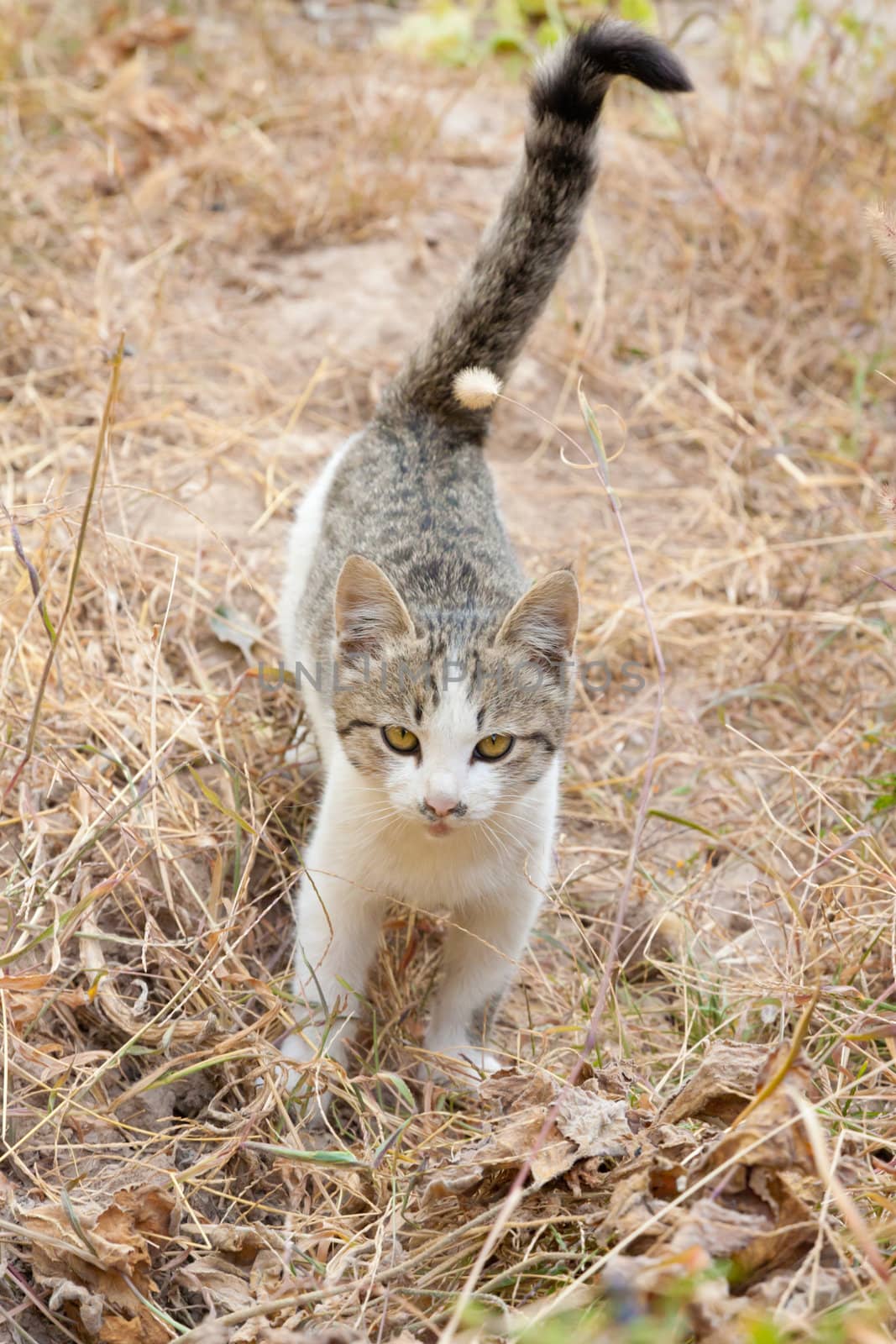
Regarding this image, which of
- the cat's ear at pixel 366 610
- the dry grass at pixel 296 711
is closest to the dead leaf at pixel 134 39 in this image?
the dry grass at pixel 296 711

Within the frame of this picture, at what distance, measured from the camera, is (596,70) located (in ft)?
10.1

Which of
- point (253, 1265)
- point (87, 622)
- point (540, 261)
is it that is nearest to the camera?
point (253, 1265)

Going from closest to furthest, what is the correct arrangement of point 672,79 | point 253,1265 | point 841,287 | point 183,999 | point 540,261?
point 253,1265, point 183,999, point 672,79, point 540,261, point 841,287

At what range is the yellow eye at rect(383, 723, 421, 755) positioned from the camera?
269 centimetres

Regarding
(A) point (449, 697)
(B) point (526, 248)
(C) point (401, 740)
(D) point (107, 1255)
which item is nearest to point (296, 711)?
(C) point (401, 740)

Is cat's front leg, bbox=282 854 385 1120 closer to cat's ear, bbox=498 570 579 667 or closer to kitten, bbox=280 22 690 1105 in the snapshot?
kitten, bbox=280 22 690 1105

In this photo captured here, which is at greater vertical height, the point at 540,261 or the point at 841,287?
the point at 540,261

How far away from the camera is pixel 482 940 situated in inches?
111

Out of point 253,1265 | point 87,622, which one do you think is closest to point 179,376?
point 87,622

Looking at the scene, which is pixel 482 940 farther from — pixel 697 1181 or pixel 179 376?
pixel 179 376

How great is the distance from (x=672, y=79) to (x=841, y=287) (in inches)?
126

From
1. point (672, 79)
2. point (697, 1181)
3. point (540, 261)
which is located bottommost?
point (697, 1181)

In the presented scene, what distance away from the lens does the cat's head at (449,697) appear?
261cm

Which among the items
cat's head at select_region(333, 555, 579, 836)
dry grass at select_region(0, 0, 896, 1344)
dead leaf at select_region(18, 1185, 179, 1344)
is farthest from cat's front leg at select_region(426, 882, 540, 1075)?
dead leaf at select_region(18, 1185, 179, 1344)
